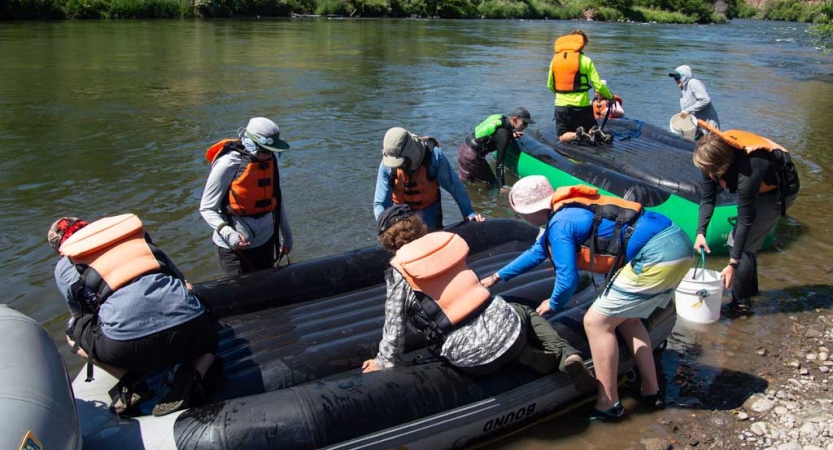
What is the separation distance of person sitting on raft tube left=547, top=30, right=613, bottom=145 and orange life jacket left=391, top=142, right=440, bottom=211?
12.2 ft

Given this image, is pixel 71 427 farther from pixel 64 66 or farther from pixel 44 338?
pixel 64 66

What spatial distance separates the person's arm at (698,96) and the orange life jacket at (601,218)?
4657mm

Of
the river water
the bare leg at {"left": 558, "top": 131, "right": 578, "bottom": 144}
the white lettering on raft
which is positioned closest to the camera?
the white lettering on raft

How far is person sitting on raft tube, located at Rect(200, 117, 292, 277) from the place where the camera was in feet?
13.4

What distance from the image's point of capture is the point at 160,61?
56.0 feet

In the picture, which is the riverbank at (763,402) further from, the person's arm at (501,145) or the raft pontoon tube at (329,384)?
the person's arm at (501,145)

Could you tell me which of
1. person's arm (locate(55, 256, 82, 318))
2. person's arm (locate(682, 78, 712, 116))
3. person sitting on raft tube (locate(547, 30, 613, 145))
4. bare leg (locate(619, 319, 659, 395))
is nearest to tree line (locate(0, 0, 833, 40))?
person's arm (locate(682, 78, 712, 116))

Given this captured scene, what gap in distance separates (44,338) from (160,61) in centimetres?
1563

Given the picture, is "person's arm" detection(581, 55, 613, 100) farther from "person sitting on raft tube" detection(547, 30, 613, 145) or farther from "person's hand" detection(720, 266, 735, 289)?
"person's hand" detection(720, 266, 735, 289)

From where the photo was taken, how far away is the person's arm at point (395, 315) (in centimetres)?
308

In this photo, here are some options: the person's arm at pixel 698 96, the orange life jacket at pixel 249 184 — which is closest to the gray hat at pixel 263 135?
the orange life jacket at pixel 249 184

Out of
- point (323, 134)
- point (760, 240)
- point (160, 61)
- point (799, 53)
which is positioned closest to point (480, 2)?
point (799, 53)

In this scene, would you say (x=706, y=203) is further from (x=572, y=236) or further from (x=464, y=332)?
(x=464, y=332)

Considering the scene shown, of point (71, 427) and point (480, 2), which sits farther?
point (480, 2)
